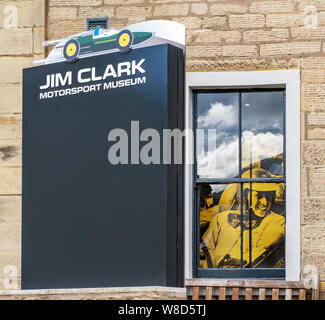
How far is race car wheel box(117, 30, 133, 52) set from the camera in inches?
224

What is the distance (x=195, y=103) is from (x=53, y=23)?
1479 mm

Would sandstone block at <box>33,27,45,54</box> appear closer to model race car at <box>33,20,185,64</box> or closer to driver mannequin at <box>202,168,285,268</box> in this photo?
model race car at <box>33,20,185,64</box>

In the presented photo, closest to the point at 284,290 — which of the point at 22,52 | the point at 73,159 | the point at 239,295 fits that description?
the point at 239,295

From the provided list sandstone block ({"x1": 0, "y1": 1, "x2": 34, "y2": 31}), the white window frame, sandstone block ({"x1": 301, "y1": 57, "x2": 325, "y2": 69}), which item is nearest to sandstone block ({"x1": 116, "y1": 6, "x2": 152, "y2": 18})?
the white window frame

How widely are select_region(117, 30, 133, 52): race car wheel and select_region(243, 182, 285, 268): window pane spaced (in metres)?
2.06

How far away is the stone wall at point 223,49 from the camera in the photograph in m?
7.11

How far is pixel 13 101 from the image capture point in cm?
754

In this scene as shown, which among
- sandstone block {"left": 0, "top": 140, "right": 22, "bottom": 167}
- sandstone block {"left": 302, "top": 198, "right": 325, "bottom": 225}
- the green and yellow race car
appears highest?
the green and yellow race car

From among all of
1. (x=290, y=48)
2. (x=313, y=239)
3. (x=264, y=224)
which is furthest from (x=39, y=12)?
(x=313, y=239)

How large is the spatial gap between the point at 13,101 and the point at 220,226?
7.00 feet

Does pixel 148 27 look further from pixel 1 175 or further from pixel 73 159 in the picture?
pixel 1 175

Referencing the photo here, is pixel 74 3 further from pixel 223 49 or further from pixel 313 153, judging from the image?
pixel 313 153

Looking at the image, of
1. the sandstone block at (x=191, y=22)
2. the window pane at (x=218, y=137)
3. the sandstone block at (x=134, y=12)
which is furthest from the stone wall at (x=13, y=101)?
the window pane at (x=218, y=137)
